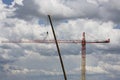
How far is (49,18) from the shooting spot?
8944 centimetres

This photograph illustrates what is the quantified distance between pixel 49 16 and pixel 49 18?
0.48m

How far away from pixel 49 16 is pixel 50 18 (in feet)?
1.81

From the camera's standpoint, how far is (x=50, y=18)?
89.4 m

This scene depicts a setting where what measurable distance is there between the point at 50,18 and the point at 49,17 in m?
0.36

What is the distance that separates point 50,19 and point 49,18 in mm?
335

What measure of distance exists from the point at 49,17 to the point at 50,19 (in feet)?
1.76

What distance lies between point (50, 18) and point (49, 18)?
9.7 inches

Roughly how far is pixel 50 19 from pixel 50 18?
0.24m

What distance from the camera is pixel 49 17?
89.5m

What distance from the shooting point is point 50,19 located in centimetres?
8944

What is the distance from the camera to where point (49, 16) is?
89500 millimetres

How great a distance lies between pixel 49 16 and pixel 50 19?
76cm
